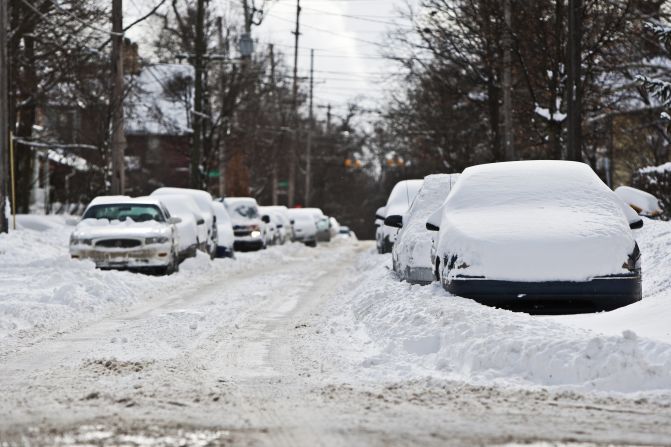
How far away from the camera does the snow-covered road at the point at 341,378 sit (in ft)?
19.6

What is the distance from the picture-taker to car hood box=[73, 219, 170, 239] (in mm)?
20891

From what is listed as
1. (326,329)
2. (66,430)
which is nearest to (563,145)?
(326,329)

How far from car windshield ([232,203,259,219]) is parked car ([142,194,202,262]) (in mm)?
8610

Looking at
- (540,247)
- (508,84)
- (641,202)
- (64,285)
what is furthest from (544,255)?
(508,84)

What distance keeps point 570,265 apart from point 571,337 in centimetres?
234

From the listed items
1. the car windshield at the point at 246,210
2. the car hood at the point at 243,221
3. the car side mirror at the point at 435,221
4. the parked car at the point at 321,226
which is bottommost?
the parked car at the point at 321,226

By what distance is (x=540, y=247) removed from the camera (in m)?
10.2

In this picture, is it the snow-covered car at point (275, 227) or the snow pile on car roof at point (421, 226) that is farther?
the snow-covered car at point (275, 227)

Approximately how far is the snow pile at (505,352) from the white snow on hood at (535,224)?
0.59m

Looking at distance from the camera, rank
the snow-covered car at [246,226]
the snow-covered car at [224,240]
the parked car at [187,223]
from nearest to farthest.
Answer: the parked car at [187,223] < the snow-covered car at [224,240] < the snow-covered car at [246,226]

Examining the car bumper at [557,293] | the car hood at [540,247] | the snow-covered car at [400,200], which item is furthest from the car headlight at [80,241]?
the car bumper at [557,293]

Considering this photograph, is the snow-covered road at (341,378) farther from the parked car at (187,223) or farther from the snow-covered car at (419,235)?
the parked car at (187,223)

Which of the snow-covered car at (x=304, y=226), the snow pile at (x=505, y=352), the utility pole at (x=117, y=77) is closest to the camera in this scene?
the snow pile at (x=505, y=352)

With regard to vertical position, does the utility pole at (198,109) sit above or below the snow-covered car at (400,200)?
above
